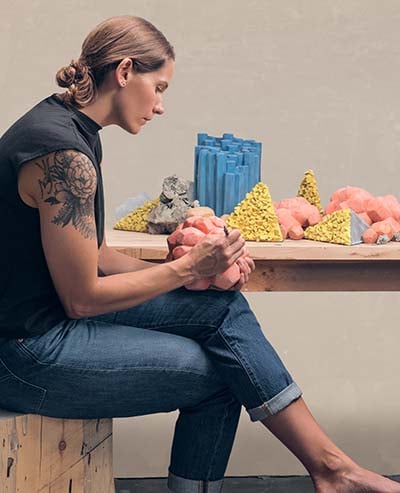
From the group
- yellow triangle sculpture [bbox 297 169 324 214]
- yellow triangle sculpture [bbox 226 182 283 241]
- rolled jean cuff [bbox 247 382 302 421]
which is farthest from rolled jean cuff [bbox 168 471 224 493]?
yellow triangle sculpture [bbox 297 169 324 214]

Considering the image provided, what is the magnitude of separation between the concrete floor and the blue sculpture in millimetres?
971

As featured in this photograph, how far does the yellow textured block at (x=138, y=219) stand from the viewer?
3.71 meters

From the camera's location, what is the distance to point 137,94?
2.95 m

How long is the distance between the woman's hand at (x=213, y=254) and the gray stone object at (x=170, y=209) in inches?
25.7

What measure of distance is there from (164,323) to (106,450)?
14.6 inches

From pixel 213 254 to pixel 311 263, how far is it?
0.62 metres

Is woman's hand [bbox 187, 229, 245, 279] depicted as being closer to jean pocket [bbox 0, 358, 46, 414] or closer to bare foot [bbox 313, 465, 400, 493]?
jean pocket [bbox 0, 358, 46, 414]

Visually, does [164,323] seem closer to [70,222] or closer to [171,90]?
[70,222]

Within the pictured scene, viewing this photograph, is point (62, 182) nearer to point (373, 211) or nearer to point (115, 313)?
point (115, 313)

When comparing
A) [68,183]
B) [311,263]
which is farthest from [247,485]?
[68,183]

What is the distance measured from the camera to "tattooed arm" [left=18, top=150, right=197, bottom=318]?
106 inches

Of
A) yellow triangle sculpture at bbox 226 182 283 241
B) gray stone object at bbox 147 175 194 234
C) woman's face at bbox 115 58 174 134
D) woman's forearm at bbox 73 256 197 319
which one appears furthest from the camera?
gray stone object at bbox 147 175 194 234

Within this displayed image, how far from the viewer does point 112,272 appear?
3.24 meters

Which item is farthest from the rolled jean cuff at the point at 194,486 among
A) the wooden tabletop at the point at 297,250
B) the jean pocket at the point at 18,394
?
the wooden tabletop at the point at 297,250
